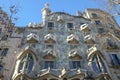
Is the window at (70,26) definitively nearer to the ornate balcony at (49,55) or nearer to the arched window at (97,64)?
the ornate balcony at (49,55)

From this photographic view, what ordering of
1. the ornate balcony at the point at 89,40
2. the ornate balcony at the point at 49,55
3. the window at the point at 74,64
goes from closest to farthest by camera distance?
the window at the point at 74,64
the ornate balcony at the point at 49,55
the ornate balcony at the point at 89,40

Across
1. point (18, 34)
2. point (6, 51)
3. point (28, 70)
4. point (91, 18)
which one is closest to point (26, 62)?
point (28, 70)

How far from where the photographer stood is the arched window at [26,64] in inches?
1089

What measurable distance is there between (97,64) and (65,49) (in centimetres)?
529

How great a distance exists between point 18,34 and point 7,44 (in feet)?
9.14

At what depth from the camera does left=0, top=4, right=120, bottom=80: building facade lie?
90.6 ft

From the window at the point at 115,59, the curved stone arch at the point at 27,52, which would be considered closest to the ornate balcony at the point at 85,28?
the window at the point at 115,59

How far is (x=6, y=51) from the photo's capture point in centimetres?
3203

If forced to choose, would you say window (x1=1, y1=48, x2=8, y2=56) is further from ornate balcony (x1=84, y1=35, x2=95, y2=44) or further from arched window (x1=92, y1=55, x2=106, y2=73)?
arched window (x1=92, y1=55, x2=106, y2=73)

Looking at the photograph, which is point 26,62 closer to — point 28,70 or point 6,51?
point 28,70

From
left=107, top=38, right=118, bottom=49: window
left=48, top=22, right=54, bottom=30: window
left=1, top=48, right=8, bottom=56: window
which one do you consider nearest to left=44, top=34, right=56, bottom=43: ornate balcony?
left=48, top=22, right=54, bottom=30: window

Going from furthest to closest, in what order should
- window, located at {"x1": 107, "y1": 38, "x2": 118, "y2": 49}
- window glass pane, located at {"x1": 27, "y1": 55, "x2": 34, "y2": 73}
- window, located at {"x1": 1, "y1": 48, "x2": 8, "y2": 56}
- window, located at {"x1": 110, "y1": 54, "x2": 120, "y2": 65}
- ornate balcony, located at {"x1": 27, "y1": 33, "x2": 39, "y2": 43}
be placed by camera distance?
1. window, located at {"x1": 107, "y1": 38, "x2": 118, "y2": 49}
2. ornate balcony, located at {"x1": 27, "y1": 33, "x2": 39, "y2": 43}
3. window, located at {"x1": 110, "y1": 54, "x2": 120, "y2": 65}
4. window, located at {"x1": 1, "y1": 48, "x2": 8, "y2": 56}
5. window glass pane, located at {"x1": 27, "y1": 55, "x2": 34, "y2": 73}

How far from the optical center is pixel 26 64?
28.4 meters

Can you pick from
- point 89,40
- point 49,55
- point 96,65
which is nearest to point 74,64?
point 96,65
